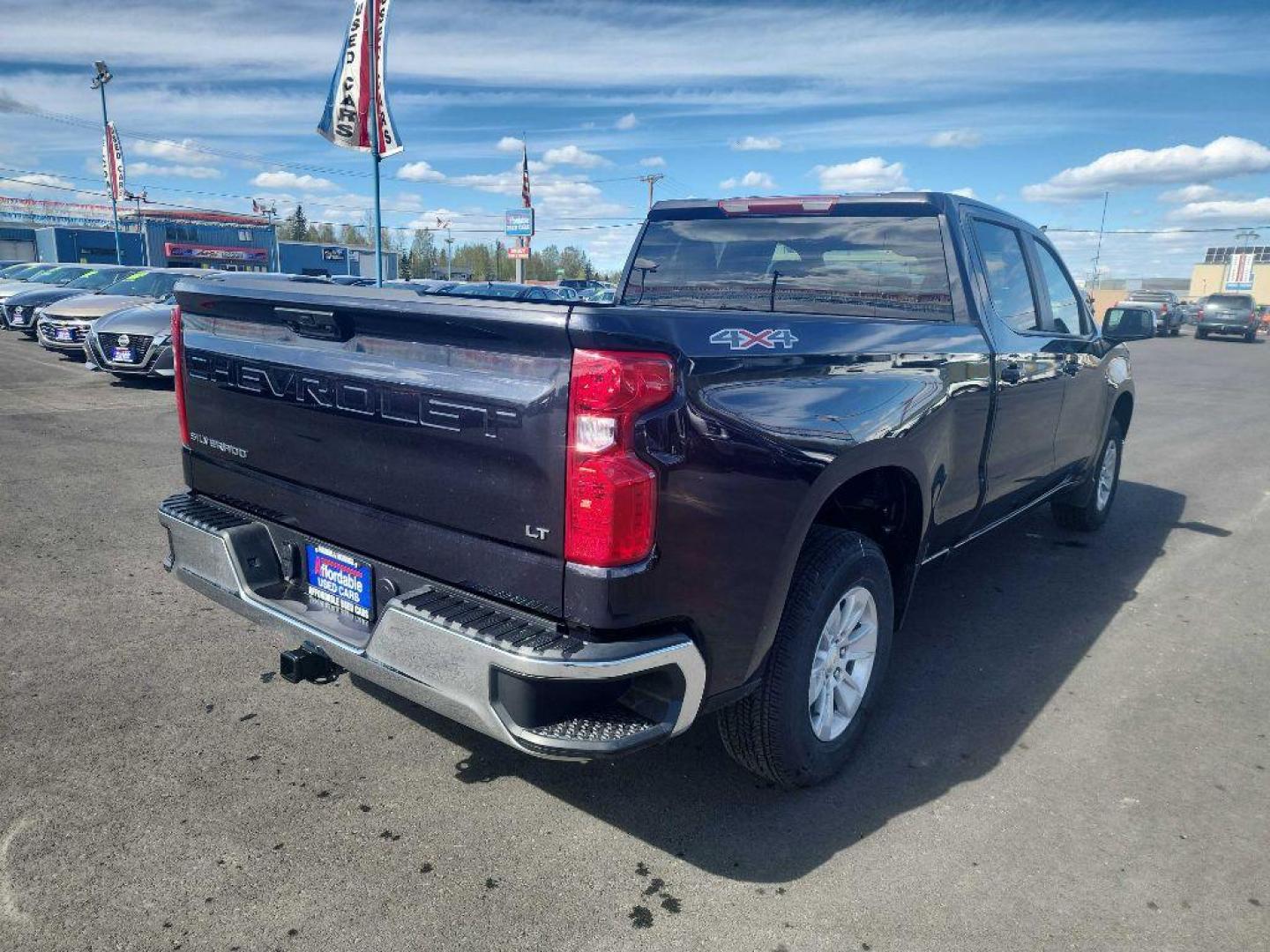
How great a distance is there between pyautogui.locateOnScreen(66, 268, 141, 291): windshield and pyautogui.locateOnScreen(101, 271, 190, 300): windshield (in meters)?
2.84

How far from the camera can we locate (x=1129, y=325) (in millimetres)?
5289

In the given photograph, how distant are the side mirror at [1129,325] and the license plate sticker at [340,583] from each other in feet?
14.9

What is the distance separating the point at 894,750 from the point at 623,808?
1.07m

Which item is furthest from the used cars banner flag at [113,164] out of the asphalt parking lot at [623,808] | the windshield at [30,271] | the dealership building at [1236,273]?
the dealership building at [1236,273]

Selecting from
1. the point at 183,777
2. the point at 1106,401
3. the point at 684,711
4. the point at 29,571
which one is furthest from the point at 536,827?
the point at 1106,401

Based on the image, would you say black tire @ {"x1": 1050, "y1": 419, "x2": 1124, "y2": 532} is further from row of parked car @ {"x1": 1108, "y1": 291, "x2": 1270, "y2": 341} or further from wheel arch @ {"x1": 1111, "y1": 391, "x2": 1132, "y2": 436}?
row of parked car @ {"x1": 1108, "y1": 291, "x2": 1270, "y2": 341}

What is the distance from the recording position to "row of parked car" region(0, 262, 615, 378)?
1040 cm

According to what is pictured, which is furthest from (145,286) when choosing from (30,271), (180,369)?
(180,369)

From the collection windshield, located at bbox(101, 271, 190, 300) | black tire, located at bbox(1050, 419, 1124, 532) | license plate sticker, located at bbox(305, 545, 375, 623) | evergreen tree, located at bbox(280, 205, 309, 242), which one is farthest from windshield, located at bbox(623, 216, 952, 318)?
evergreen tree, located at bbox(280, 205, 309, 242)

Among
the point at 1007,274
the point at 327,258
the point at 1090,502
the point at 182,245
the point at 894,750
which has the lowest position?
the point at 894,750

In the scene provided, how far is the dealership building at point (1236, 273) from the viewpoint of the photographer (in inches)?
3462

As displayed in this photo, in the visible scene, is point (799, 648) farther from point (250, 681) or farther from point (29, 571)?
point (29, 571)

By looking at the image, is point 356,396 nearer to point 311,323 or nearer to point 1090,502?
point 311,323

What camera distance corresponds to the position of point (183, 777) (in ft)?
9.40
